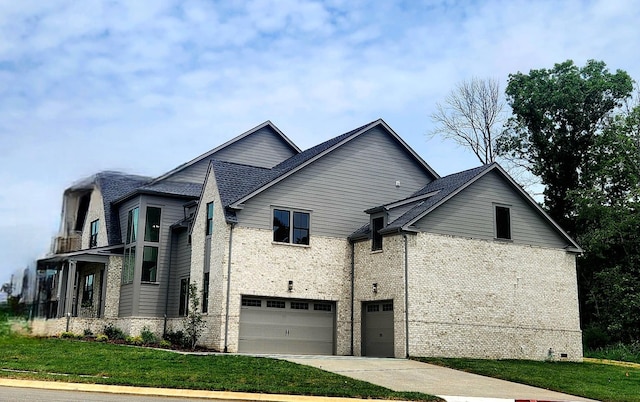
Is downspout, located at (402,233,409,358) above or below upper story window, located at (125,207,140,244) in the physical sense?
below

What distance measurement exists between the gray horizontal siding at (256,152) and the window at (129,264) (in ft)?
18.2

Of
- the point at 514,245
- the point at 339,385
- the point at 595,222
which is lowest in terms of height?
the point at 339,385

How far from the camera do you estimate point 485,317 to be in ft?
86.2

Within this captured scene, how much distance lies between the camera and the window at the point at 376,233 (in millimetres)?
26938

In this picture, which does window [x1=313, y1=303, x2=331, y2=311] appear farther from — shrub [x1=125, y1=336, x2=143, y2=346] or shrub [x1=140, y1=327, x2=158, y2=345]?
shrub [x1=125, y1=336, x2=143, y2=346]

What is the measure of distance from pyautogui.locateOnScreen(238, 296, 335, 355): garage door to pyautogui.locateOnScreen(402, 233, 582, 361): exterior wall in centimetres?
406

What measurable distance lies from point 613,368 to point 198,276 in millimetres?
16295

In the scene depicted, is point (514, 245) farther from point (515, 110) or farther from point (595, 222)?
point (515, 110)

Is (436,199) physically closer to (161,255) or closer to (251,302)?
(251,302)

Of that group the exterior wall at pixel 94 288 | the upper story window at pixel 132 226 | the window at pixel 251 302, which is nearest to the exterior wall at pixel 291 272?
the window at pixel 251 302

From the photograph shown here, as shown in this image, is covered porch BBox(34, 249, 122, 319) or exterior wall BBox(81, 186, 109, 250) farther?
exterior wall BBox(81, 186, 109, 250)

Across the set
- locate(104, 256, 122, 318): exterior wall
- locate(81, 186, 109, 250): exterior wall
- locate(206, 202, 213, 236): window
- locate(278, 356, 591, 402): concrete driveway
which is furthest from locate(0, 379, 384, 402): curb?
locate(81, 186, 109, 250): exterior wall

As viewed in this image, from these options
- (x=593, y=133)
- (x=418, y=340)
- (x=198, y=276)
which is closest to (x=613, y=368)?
(x=418, y=340)

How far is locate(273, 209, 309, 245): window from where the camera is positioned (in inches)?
1059
